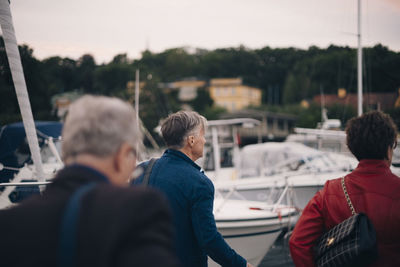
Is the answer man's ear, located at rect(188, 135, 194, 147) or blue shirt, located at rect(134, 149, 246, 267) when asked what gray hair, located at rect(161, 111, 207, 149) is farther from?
blue shirt, located at rect(134, 149, 246, 267)

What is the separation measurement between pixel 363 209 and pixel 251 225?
403cm

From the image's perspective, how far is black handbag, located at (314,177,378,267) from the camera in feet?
5.78

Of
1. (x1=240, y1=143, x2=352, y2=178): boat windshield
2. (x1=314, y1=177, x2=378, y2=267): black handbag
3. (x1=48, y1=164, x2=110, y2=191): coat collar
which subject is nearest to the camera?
(x1=48, y1=164, x2=110, y2=191): coat collar

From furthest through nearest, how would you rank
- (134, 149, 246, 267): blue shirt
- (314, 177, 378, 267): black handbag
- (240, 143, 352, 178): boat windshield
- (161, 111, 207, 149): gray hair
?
(240, 143, 352, 178): boat windshield → (161, 111, 207, 149): gray hair → (134, 149, 246, 267): blue shirt → (314, 177, 378, 267): black handbag

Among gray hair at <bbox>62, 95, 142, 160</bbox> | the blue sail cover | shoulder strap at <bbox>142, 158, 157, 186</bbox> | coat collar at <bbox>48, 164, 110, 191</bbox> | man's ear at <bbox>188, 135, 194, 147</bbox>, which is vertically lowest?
the blue sail cover

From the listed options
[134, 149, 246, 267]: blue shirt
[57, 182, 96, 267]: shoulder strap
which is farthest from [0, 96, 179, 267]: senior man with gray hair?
[134, 149, 246, 267]: blue shirt

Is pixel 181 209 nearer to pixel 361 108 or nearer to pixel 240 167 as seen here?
pixel 361 108

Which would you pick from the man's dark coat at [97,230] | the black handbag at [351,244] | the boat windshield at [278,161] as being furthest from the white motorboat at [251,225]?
the man's dark coat at [97,230]

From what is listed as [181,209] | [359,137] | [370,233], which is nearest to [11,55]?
[181,209]

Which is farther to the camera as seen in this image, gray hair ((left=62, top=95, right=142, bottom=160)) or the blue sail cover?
the blue sail cover

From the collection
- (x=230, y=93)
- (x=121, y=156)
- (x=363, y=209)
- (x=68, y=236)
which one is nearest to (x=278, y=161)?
(x=363, y=209)

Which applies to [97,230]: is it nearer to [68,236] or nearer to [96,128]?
[68,236]

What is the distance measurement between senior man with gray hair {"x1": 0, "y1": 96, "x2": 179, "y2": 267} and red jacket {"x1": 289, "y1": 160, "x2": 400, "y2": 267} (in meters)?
1.25

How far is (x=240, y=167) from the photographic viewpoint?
1304cm
